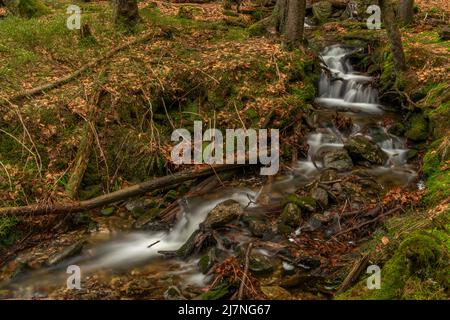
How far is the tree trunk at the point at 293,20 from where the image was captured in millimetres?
12070

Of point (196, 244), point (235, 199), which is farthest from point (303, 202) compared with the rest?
point (196, 244)

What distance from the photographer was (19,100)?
9.24 meters

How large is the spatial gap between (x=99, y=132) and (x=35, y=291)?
12.2 feet

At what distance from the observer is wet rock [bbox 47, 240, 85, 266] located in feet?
22.8

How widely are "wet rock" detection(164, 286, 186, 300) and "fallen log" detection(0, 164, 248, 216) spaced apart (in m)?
2.68

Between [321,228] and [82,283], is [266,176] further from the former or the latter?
[82,283]

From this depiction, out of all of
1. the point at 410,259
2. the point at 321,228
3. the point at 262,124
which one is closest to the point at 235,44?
the point at 262,124

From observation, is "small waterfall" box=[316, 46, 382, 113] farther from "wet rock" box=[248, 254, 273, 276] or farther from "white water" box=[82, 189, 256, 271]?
"wet rock" box=[248, 254, 273, 276]

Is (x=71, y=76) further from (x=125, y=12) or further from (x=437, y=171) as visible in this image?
(x=437, y=171)

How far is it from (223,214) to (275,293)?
2.18 m

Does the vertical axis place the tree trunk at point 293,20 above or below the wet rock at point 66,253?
above

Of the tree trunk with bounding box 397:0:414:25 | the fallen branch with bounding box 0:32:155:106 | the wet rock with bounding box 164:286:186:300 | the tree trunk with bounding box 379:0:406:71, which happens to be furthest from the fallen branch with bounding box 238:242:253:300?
the tree trunk with bounding box 397:0:414:25

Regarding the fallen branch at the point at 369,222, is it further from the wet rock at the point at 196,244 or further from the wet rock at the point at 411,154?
the wet rock at the point at 411,154

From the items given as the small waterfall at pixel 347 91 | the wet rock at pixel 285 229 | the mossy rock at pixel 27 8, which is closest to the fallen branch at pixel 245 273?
the wet rock at pixel 285 229
